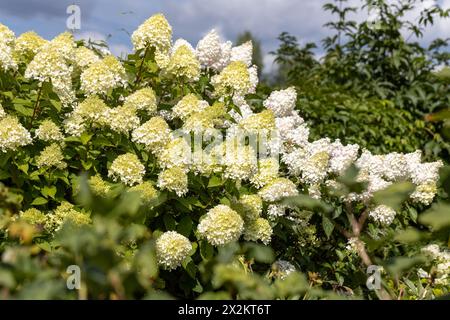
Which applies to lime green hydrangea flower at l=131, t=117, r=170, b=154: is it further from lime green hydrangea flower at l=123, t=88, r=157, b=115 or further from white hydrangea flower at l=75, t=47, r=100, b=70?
white hydrangea flower at l=75, t=47, r=100, b=70

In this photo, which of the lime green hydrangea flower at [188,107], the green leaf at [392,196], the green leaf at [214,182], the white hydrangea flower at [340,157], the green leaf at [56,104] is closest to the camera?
the green leaf at [392,196]

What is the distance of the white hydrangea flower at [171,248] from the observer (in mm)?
2668

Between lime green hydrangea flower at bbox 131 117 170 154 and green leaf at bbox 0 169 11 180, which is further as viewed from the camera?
lime green hydrangea flower at bbox 131 117 170 154

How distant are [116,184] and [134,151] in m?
0.31


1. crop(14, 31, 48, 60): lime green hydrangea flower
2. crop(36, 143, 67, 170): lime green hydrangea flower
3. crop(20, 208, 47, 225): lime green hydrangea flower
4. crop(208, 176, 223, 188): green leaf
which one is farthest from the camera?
crop(14, 31, 48, 60): lime green hydrangea flower

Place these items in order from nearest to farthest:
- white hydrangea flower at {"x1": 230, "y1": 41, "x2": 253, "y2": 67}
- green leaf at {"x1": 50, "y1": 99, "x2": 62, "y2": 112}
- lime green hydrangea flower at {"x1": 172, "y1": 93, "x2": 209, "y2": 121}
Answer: green leaf at {"x1": 50, "y1": 99, "x2": 62, "y2": 112}, lime green hydrangea flower at {"x1": 172, "y1": 93, "x2": 209, "y2": 121}, white hydrangea flower at {"x1": 230, "y1": 41, "x2": 253, "y2": 67}

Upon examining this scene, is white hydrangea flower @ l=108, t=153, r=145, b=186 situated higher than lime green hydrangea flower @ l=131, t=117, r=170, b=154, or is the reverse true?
lime green hydrangea flower @ l=131, t=117, r=170, b=154

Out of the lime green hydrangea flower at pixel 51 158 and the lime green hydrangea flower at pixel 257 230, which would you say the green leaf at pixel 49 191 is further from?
the lime green hydrangea flower at pixel 257 230

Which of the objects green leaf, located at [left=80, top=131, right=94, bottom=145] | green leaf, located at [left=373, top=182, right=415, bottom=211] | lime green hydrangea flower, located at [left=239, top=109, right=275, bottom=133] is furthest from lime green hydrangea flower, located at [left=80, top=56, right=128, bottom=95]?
green leaf, located at [left=373, top=182, right=415, bottom=211]

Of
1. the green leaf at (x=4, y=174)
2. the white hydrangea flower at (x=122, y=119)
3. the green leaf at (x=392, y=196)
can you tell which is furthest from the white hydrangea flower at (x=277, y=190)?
the green leaf at (x=392, y=196)

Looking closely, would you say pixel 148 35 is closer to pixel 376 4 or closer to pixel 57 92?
pixel 57 92

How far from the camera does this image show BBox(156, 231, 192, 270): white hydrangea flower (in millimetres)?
2668
